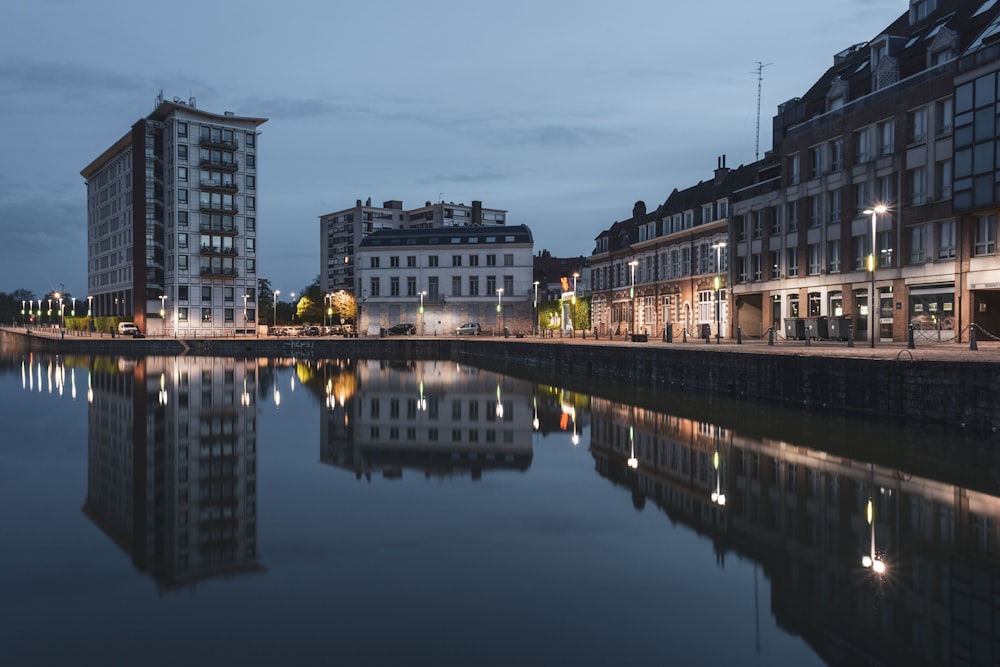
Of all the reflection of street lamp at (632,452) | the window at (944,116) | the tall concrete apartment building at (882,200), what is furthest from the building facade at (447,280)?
the reflection of street lamp at (632,452)

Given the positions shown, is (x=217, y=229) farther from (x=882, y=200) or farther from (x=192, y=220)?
(x=882, y=200)

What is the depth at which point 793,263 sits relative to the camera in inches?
1944

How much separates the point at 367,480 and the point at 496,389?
71.6ft

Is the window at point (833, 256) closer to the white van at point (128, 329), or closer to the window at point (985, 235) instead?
the window at point (985, 235)

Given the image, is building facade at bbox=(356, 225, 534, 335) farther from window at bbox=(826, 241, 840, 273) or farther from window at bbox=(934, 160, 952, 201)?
window at bbox=(934, 160, 952, 201)

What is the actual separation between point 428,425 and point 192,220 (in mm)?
75246

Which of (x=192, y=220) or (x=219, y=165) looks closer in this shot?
(x=192, y=220)

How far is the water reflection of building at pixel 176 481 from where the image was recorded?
10531 mm

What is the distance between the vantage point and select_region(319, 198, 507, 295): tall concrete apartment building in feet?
480

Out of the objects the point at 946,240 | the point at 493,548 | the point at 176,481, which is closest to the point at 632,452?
the point at 493,548

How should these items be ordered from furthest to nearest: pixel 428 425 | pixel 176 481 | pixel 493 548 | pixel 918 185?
1. pixel 918 185
2. pixel 428 425
3. pixel 176 481
4. pixel 493 548

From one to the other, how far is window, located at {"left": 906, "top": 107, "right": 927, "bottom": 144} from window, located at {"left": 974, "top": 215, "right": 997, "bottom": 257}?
5380 mm

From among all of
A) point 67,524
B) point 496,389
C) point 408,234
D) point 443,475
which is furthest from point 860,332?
point 408,234

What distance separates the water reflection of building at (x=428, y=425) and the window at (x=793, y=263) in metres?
19.6
